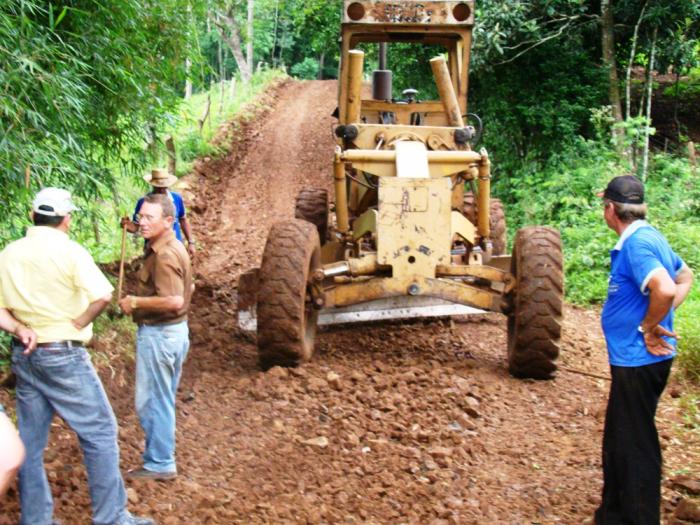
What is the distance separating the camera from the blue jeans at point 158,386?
4.65 meters

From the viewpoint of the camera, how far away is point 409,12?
7559mm

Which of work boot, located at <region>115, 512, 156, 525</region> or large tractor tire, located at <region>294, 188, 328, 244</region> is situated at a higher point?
large tractor tire, located at <region>294, 188, 328, 244</region>

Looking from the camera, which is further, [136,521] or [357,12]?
[357,12]

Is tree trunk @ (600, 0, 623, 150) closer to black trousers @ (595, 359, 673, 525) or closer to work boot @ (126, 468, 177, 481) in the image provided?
black trousers @ (595, 359, 673, 525)

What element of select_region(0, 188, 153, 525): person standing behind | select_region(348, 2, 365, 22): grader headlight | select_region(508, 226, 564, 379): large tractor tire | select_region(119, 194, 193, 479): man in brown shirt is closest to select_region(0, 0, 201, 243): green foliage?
select_region(119, 194, 193, 479): man in brown shirt

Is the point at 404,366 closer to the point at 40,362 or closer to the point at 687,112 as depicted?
the point at 40,362

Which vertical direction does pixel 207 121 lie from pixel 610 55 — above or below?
below

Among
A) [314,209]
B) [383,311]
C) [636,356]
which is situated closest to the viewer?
[636,356]

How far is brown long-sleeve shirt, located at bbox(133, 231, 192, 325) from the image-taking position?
460 cm

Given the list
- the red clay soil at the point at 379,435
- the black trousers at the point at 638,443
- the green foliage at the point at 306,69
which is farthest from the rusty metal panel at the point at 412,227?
the green foliage at the point at 306,69

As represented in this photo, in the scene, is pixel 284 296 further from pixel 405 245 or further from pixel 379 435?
pixel 379 435

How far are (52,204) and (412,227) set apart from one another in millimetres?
3098

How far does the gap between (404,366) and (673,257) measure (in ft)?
10.2

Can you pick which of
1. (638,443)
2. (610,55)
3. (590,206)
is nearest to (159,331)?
(638,443)
